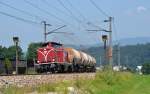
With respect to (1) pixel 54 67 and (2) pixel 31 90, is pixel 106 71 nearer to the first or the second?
(1) pixel 54 67

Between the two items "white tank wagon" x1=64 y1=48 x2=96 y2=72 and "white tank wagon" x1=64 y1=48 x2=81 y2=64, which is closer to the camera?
"white tank wagon" x1=64 y1=48 x2=81 y2=64

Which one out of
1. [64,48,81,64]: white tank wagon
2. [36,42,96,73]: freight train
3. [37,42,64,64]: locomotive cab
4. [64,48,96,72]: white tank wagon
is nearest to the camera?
[36,42,96,73]: freight train

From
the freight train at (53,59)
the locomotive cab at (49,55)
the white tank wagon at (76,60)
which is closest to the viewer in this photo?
the freight train at (53,59)

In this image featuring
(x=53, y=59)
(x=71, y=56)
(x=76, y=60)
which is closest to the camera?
(x=53, y=59)

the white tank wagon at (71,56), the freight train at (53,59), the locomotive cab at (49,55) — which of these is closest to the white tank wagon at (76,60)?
the white tank wagon at (71,56)

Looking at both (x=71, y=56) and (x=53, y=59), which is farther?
(x=71, y=56)

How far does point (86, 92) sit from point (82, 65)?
34.7 metres

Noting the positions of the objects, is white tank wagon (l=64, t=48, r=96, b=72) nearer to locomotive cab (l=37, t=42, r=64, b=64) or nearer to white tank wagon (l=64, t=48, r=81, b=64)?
white tank wagon (l=64, t=48, r=81, b=64)

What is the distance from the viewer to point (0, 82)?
73.2 ft

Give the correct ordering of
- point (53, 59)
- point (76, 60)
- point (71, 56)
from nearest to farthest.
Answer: point (53, 59) < point (71, 56) < point (76, 60)

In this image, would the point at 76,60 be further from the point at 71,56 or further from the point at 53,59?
the point at 53,59

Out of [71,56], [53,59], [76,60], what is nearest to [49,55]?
[53,59]

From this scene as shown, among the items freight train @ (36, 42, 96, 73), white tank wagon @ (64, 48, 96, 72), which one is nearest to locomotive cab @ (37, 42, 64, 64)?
freight train @ (36, 42, 96, 73)

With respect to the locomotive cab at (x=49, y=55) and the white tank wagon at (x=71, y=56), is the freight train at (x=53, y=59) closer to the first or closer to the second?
the locomotive cab at (x=49, y=55)
